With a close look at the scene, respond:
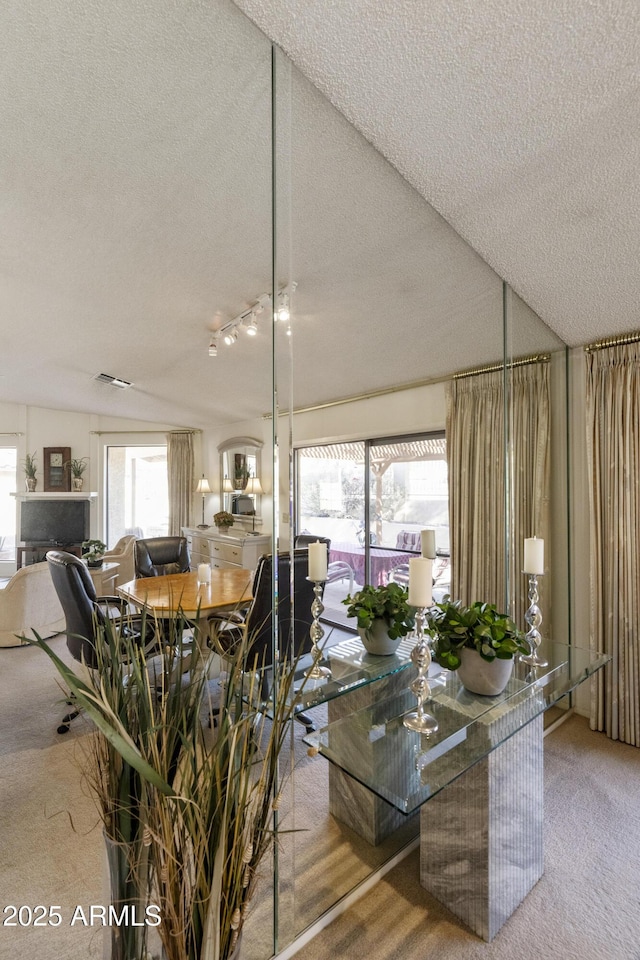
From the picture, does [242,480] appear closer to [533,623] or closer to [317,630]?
[317,630]

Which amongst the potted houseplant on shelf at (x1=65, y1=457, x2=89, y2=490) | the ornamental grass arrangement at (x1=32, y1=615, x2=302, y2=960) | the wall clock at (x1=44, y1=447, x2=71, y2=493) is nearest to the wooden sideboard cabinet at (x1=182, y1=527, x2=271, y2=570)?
the ornamental grass arrangement at (x1=32, y1=615, x2=302, y2=960)

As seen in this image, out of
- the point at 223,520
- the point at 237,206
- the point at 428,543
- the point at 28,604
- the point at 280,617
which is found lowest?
the point at 28,604

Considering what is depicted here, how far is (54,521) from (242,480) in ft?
15.0

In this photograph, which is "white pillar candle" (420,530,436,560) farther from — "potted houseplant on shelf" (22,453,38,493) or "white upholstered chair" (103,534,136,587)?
"potted houseplant on shelf" (22,453,38,493)

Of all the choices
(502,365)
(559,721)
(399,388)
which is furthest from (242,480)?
(559,721)

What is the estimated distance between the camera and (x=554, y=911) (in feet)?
4.83

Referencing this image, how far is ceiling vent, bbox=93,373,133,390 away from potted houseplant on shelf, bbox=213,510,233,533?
2021mm

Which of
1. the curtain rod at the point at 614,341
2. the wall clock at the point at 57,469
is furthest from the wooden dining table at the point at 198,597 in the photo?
the wall clock at the point at 57,469

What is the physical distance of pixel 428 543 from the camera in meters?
1.83

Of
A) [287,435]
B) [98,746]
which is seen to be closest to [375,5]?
[287,435]

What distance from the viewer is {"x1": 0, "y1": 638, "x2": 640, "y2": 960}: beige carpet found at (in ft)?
4.28

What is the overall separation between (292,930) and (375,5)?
8.28 feet

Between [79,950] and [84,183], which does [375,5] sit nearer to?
[84,183]

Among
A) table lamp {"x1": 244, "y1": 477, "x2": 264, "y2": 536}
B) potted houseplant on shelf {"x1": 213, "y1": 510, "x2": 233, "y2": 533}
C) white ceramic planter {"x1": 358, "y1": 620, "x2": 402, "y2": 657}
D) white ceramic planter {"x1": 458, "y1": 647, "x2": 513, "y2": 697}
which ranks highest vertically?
table lamp {"x1": 244, "y1": 477, "x2": 264, "y2": 536}
